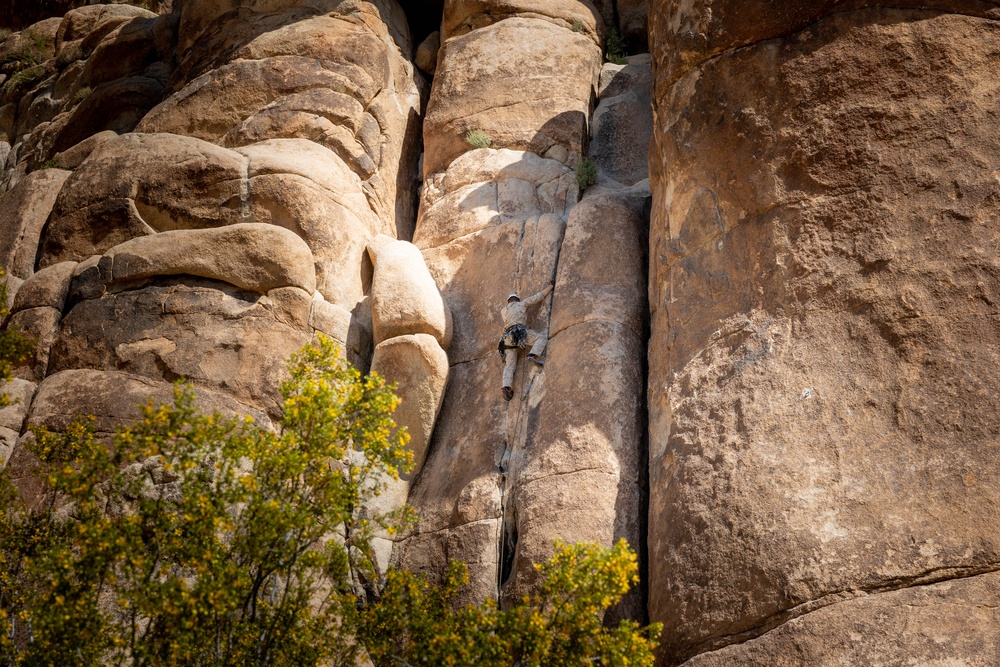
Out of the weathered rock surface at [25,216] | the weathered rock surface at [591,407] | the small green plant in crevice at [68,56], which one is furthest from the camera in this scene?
the small green plant in crevice at [68,56]

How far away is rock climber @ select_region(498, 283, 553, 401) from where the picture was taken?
12648mm

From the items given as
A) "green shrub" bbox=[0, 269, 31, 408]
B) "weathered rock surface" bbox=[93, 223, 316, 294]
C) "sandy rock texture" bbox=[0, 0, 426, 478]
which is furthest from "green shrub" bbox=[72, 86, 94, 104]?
"green shrub" bbox=[0, 269, 31, 408]

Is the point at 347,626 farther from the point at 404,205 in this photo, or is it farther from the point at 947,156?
the point at 404,205

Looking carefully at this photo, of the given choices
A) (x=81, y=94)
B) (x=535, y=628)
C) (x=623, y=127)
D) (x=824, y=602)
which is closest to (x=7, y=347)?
(x=535, y=628)

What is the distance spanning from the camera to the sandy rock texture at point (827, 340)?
28.3 feet

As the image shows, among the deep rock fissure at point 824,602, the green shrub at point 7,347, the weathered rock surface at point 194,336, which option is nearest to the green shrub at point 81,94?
the weathered rock surface at point 194,336

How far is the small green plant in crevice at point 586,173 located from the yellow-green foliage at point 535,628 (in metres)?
8.70

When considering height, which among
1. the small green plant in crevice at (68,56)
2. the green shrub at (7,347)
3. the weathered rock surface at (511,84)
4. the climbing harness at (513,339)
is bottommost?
the green shrub at (7,347)

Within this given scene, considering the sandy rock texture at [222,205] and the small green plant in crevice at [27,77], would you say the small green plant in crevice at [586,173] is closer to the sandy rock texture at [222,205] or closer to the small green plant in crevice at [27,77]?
the sandy rock texture at [222,205]

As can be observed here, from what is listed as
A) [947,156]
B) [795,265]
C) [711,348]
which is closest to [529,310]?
[711,348]

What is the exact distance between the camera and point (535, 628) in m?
7.48

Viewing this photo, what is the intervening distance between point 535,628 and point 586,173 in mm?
9606

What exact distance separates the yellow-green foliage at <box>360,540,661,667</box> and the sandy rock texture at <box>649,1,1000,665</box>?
1.98 metres

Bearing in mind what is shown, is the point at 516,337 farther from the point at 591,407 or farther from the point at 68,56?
the point at 68,56
